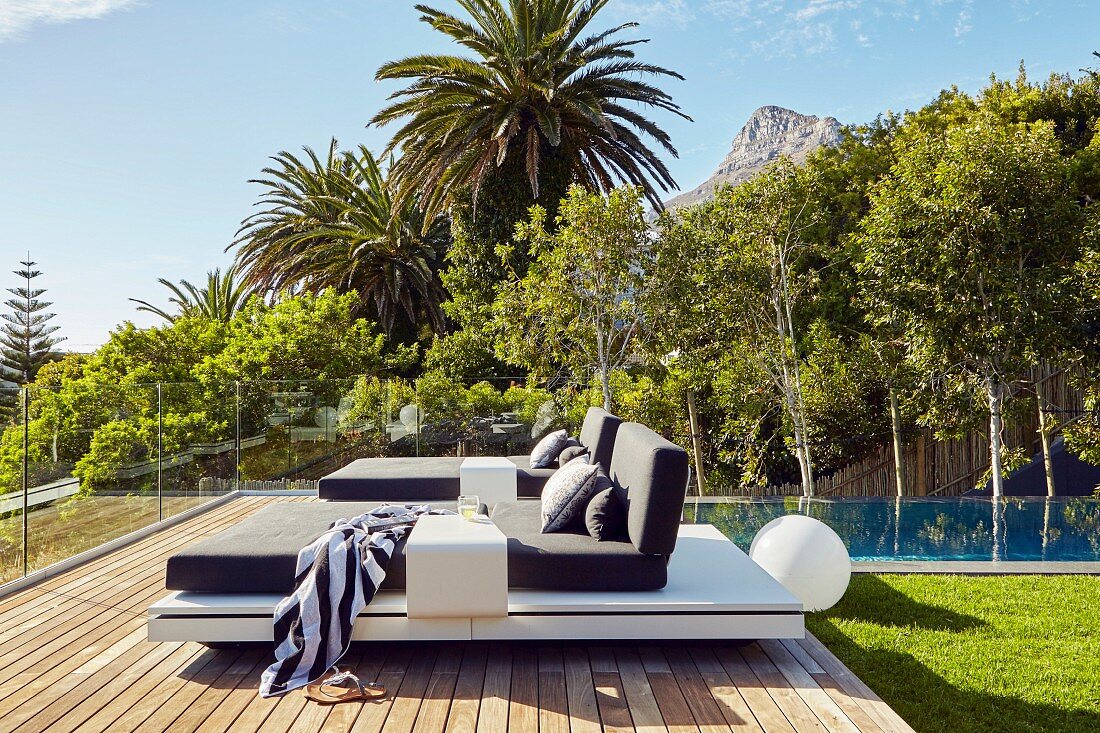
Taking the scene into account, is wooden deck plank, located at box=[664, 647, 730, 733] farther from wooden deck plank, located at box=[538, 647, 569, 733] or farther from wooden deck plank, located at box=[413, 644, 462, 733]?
wooden deck plank, located at box=[413, 644, 462, 733]

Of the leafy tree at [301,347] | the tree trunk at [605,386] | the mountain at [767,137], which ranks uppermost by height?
the mountain at [767,137]

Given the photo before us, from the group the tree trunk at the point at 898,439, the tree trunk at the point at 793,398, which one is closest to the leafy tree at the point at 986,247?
the tree trunk at the point at 793,398

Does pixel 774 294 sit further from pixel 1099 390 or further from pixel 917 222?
pixel 1099 390

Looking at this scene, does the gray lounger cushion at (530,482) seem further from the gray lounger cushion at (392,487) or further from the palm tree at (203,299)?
the palm tree at (203,299)

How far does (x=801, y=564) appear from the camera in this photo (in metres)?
3.96

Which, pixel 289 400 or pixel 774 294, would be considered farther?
pixel 774 294

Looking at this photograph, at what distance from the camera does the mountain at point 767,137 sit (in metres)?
54.2

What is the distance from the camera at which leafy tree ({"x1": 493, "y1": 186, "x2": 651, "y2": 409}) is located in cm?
875

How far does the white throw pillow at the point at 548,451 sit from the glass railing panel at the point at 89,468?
320 centimetres

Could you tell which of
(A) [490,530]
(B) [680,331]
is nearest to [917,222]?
(B) [680,331]

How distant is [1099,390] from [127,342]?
14223mm

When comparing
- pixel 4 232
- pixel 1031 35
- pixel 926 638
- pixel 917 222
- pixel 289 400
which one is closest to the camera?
pixel 926 638

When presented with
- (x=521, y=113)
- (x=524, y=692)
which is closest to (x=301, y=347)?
(x=521, y=113)

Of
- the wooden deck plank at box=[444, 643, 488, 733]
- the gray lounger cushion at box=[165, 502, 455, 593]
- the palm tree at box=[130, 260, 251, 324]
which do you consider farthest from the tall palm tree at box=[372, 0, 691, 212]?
the palm tree at box=[130, 260, 251, 324]
